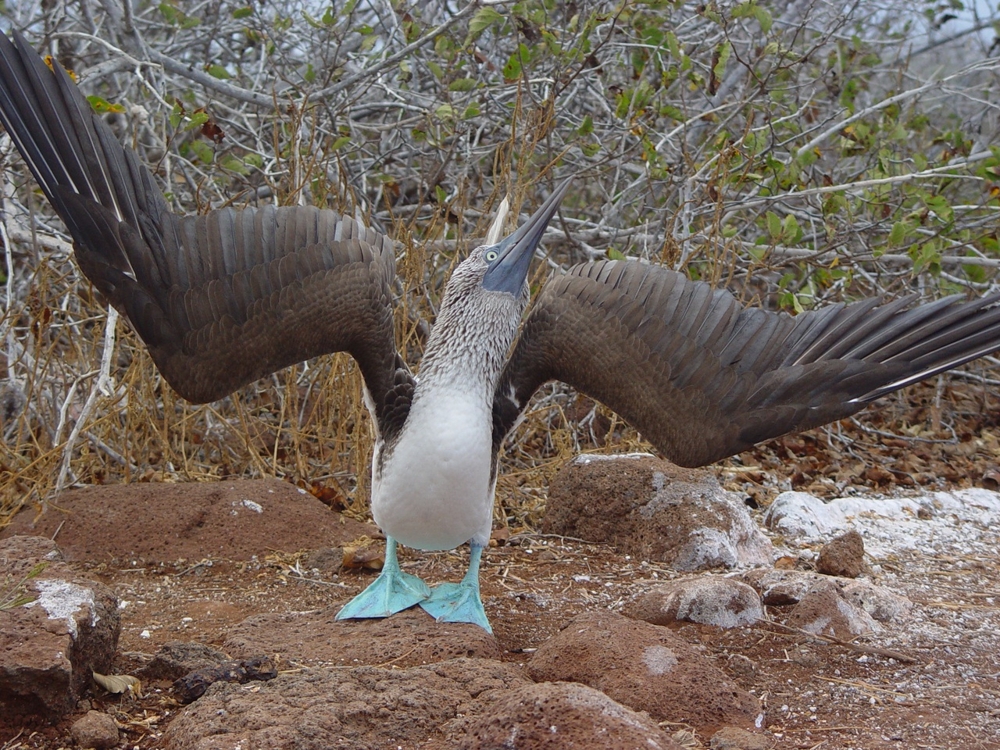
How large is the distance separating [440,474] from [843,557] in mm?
1958

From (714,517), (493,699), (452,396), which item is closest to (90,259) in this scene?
(452,396)

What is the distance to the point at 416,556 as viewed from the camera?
5.07 metres

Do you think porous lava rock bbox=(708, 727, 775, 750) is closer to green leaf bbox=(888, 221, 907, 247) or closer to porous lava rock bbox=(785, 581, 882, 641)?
porous lava rock bbox=(785, 581, 882, 641)

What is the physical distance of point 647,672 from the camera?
127 inches

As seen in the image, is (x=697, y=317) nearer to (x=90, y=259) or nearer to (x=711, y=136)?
(x=90, y=259)

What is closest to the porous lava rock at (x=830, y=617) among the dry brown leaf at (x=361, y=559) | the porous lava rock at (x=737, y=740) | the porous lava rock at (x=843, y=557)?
the porous lava rock at (x=843, y=557)

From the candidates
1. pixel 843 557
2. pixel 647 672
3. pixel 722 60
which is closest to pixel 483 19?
pixel 722 60

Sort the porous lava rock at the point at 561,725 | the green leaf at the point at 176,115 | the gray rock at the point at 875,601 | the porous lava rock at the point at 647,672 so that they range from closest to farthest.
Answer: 1. the porous lava rock at the point at 561,725
2. the porous lava rock at the point at 647,672
3. the gray rock at the point at 875,601
4. the green leaf at the point at 176,115

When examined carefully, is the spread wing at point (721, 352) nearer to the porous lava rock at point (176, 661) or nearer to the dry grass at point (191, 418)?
the dry grass at point (191, 418)

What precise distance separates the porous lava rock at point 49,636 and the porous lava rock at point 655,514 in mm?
2336

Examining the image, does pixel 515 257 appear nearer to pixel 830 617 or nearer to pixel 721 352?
pixel 721 352

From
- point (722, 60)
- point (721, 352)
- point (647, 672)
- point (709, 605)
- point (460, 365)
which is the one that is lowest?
point (709, 605)

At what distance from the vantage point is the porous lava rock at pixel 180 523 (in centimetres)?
476

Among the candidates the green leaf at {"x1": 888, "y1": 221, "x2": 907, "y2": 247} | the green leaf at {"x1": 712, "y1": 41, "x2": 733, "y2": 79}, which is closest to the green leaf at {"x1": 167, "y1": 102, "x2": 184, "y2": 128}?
the green leaf at {"x1": 712, "y1": 41, "x2": 733, "y2": 79}
